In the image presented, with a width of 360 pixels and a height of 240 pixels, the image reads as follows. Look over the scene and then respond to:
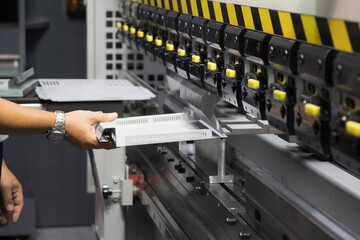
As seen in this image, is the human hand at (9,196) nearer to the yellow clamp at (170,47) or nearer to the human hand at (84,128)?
the human hand at (84,128)

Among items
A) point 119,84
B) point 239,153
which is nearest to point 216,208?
point 239,153

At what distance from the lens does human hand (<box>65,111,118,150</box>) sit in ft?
8.20

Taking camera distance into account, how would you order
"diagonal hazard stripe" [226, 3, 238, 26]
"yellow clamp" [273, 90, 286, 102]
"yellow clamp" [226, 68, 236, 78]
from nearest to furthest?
"yellow clamp" [273, 90, 286, 102], "yellow clamp" [226, 68, 236, 78], "diagonal hazard stripe" [226, 3, 238, 26]

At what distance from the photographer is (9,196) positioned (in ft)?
10.4

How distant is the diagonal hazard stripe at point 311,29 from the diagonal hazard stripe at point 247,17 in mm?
421

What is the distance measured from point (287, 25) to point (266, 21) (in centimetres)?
18

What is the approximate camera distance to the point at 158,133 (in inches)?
91.0

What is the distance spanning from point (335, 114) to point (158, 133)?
2.58ft

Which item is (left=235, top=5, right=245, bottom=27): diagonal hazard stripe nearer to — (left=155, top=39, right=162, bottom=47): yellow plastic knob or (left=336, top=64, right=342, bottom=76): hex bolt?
(left=336, top=64, right=342, bottom=76): hex bolt

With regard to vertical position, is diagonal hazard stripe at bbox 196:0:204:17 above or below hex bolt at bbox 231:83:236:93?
above

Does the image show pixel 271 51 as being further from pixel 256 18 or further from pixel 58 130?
pixel 58 130

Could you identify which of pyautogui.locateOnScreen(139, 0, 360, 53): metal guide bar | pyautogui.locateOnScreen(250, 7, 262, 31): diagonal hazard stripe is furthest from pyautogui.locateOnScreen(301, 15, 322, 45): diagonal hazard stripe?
pyautogui.locateOnScreen(250, 7, 262, 31): diagonal hazard stripe

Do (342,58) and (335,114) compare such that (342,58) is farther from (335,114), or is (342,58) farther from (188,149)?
(188,149)

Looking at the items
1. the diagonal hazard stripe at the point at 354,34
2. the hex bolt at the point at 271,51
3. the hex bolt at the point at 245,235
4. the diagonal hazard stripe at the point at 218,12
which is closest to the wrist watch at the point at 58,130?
the diagonal hazard stripe at the point at 218,12
